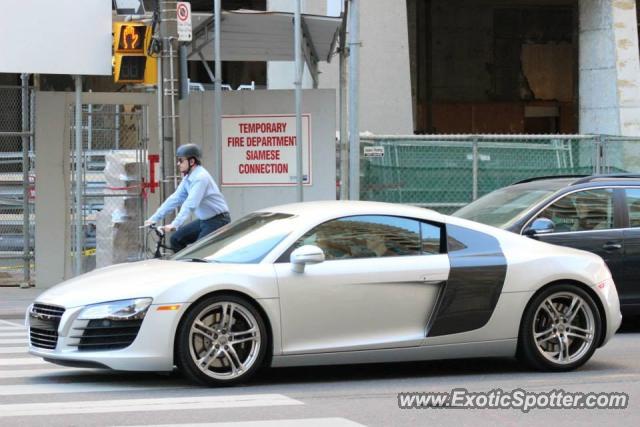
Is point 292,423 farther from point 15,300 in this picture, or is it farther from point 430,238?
point 15,300

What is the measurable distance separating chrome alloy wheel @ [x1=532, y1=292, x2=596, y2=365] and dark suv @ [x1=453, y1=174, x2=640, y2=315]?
213 cm

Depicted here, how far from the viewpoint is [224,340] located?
7.71 m

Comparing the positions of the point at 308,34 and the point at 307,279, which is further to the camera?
the point at 308,34

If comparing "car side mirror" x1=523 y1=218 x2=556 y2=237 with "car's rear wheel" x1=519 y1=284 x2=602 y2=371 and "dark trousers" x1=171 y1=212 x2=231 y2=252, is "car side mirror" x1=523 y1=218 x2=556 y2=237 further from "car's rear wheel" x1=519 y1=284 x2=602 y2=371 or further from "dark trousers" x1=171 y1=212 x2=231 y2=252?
"dark trousers" x1=171 y1=212 x2=231 y2=252

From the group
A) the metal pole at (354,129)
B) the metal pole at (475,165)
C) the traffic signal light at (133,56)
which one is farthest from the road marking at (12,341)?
the metal pole at (475,165)

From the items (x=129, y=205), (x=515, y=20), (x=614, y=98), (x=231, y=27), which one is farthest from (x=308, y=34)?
(x=515, y=20)

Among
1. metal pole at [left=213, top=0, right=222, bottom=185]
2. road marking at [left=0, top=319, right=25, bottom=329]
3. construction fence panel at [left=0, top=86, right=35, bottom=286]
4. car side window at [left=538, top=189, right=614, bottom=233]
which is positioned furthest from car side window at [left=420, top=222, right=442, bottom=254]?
construction fence panel at [left=0, top=86, right=35, bottom=286]

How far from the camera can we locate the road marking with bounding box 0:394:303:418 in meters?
7.05

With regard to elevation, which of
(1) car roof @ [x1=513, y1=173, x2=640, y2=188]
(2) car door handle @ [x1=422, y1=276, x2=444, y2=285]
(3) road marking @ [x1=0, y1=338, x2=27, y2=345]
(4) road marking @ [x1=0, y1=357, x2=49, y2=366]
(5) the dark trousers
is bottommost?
(3) road marking @ [x1=0, y1=338, x2=27, y2=345]

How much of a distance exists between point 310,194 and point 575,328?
7584 mm

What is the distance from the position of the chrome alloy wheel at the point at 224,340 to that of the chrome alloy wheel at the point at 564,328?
224cm

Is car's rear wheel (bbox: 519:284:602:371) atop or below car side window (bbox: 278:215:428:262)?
below

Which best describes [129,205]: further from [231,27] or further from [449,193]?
[449,193]

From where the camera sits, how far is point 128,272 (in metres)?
8.07
